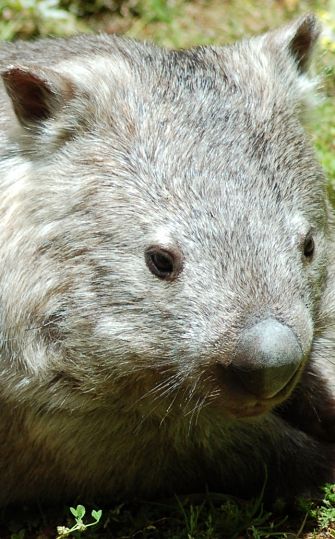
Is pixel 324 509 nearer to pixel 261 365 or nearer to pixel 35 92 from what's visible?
pixel 261 365

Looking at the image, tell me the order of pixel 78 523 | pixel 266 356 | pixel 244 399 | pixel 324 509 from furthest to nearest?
1. pixel 324 509
2. pixel 78 523
3. pixel 244 399
4. pixel 266 356

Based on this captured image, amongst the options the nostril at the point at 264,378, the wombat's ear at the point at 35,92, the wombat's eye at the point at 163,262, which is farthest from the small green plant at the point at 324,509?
the wombat's ear at the point at 35,92

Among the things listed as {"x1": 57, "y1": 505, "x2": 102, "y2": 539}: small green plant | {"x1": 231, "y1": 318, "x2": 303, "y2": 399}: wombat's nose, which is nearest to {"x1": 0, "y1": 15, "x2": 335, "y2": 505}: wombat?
{"x1": 231, "y1": 318, "x2": 303, "y2": 399}: wombat's nose

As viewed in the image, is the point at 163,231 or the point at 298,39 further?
the point at 298,39

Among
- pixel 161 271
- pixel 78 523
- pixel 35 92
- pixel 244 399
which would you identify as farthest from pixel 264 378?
pixel 35 92

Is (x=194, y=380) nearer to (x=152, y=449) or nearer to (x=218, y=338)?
(x=218, y=338)

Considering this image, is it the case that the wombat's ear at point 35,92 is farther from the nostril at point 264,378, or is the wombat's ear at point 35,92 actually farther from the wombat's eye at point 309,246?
the nostril at point 264,378

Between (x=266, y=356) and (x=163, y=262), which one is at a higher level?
(x=163, y=262)

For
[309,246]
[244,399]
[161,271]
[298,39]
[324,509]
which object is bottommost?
[324,509]
